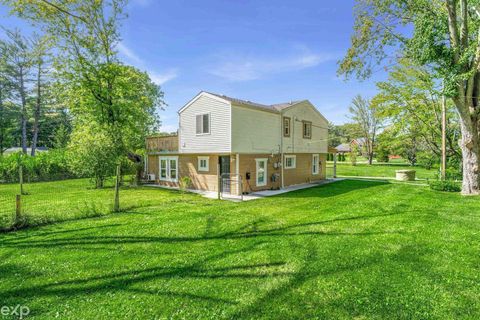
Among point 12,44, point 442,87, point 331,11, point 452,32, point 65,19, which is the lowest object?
point 442,87

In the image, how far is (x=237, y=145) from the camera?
11961mm

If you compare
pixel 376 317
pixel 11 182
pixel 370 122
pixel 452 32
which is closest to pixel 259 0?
pixel 452 32

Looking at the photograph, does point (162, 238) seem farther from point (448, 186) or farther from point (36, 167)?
point (36, 167)

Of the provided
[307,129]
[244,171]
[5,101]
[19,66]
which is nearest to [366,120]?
[307,129]

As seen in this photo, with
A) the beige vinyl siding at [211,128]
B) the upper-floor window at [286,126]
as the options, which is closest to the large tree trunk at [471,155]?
the upper-floor window at [286,126]

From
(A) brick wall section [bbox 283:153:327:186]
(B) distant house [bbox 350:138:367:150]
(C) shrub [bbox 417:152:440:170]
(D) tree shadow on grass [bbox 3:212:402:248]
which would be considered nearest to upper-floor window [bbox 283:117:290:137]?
(A) brick wall section [bbox 283:153:327:186]

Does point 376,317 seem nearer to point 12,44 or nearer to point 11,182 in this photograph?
point 11,182

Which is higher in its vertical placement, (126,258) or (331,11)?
(331,11)

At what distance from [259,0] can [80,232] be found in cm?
1184

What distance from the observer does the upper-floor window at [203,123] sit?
42.1ft

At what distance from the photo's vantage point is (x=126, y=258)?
14.9 feet

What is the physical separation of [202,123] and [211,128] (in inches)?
32.6

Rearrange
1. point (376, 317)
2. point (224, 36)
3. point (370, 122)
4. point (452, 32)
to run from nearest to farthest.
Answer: point (376, 317) → point (452, 32) → point (224, 36) → point (370, 122)

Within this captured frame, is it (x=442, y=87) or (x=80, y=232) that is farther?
(x=442, y=87)
